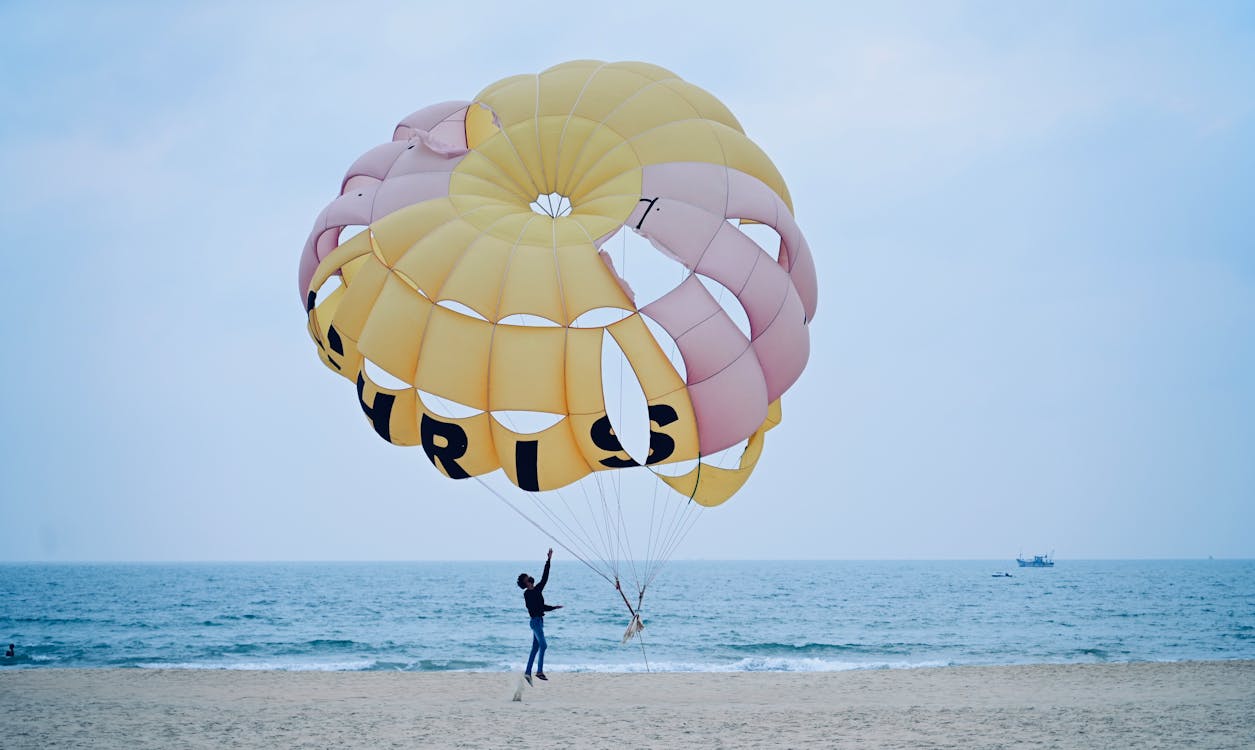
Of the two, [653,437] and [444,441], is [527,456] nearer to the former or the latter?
[444,441]

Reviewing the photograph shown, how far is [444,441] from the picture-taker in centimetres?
820

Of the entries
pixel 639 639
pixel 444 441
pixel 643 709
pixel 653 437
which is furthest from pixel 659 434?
pixel 639 639

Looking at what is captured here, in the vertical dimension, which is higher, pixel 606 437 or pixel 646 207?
pixel 646 207

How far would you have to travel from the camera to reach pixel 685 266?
812 centimetres

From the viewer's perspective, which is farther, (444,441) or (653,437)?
(444,441)

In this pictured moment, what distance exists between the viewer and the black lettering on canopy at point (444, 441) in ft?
26.9

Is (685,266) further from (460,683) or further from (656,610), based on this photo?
(656,610)

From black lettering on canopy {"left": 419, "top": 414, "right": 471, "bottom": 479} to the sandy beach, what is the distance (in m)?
2.25

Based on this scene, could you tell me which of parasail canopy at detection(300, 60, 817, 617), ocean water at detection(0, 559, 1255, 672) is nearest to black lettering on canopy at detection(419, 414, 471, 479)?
parasail canopy at detection(300, 60, 817, 617)

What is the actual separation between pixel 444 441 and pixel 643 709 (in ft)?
11.0

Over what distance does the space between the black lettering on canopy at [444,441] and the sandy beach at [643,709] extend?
2254 millimetres

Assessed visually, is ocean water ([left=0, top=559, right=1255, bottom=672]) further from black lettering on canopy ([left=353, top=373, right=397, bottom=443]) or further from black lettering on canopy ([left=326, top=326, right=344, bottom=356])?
black lettering on canopy ([left=326, top=326, right=344, bottom=356])

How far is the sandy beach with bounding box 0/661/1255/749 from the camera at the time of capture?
25.2 feet

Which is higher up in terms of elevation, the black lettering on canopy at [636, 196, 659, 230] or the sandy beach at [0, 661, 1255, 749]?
the black lettering on canopy at [636, 196, 659, 230]
